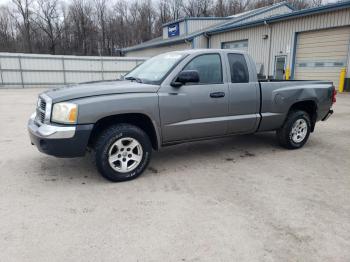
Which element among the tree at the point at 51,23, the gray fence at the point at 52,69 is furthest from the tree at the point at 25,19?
the gray fence at the point at 52,69

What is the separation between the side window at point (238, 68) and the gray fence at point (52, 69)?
19750mm

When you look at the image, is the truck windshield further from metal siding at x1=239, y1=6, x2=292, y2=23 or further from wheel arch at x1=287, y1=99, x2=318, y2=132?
metal siding at x1=239, y1=6, x2=292, y2=23

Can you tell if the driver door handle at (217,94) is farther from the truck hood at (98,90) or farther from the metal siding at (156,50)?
the metal siding at (156,50)

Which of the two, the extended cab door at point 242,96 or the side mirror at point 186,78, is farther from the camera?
the extended cab door at point 242,96

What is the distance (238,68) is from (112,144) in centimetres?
250

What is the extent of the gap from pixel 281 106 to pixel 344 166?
1.44 m

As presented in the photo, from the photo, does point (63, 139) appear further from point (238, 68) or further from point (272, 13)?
point (272, 13)

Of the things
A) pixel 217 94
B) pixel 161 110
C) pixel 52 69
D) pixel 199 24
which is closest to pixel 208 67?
pixel 217 94

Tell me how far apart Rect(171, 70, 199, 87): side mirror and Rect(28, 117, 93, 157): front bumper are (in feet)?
4.54

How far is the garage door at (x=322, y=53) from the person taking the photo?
1459 cm

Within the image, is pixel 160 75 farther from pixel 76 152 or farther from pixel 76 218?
pixel 76 218

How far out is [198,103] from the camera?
4457 millimetres

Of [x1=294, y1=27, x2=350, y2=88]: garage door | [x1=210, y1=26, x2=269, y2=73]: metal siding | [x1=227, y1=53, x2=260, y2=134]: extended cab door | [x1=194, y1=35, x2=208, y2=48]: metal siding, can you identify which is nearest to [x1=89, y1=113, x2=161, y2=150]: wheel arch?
[x1=227, y1=53, x2=260, y2=134]: extended cab door

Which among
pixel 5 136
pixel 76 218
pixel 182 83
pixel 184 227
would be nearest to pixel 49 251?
pixel 76 218
